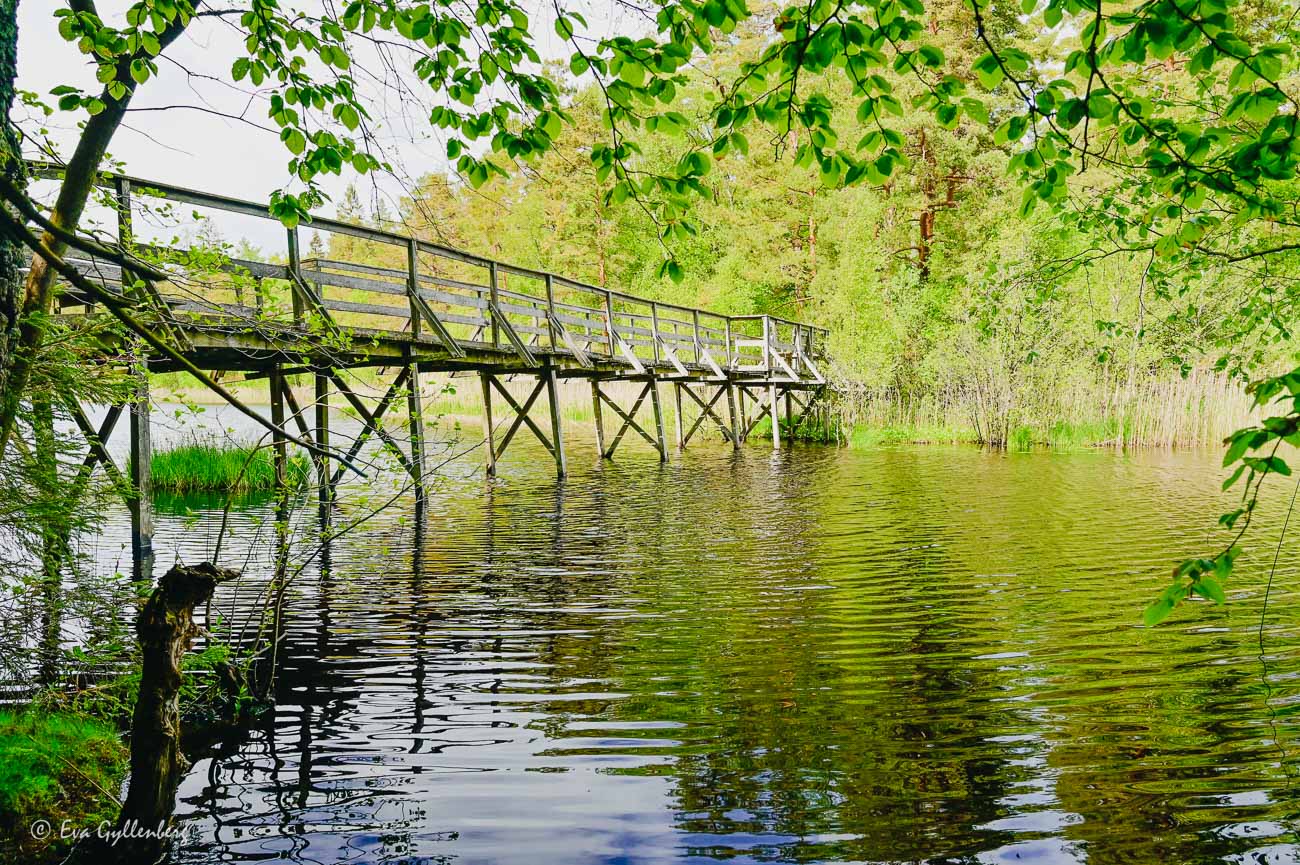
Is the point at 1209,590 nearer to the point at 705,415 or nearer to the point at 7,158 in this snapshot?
the point at 7,158

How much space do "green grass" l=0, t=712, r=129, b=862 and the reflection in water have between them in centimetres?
36

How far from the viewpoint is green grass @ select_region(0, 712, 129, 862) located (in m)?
3.23

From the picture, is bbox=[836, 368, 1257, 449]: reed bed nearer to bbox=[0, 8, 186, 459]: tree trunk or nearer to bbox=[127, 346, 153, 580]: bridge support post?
bbox=[127, 346, 153, 580]: bridge support post

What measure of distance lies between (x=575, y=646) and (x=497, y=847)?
250 centimetres

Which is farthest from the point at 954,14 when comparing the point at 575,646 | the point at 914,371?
the point at 575,646

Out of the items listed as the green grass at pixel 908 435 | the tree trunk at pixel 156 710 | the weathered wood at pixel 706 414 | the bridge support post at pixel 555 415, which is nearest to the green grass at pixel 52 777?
the tree trunk at pixel 156 710

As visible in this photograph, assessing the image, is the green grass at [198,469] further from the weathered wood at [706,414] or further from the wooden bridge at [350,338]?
the weathered wood at [706,414]

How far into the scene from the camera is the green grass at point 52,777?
3228 millimetres

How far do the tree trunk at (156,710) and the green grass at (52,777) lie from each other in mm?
161

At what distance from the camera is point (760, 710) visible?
4.49m

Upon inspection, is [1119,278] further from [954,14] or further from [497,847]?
[497,847]

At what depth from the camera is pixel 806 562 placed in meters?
8.52

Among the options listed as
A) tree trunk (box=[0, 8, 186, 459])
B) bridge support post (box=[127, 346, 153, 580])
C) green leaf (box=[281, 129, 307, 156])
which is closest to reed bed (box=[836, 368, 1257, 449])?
bridge support post (box=[127, 346, 153, 580])

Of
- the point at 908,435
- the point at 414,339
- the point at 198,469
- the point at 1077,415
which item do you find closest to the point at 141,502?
the point at 414,339
